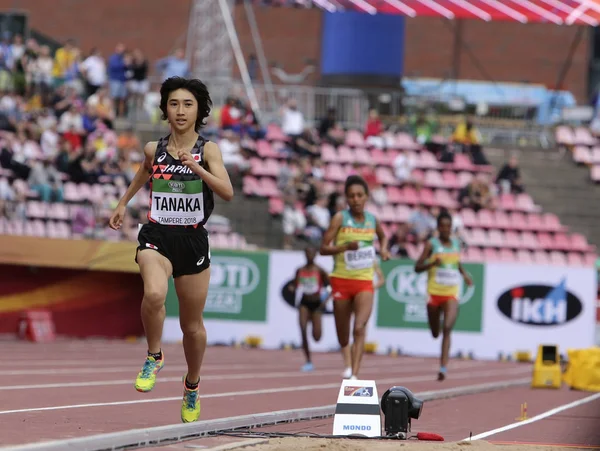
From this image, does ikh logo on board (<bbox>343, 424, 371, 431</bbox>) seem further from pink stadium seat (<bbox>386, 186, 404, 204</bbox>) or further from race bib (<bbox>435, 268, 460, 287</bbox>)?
pink stadium seat (<bbox>386, 186, 404, 204</bbox>)

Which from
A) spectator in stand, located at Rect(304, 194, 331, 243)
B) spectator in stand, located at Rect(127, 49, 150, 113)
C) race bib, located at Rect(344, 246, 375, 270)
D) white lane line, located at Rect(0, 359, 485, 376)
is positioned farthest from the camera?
spectator in stand, located at Rect(127, 49, 150, 113)

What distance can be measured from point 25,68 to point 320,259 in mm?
8306

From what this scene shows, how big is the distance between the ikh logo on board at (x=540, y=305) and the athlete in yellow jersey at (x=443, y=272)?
8.08 m

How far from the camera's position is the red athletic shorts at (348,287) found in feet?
48.9

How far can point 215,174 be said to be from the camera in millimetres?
9289

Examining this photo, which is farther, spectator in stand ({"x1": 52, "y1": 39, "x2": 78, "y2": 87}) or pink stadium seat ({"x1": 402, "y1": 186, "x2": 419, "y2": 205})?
spectator in stand ({"x1": 52, "y1": 39, "x2": 78, "y2": 87})

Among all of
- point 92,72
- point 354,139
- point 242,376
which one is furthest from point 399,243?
point 242,376

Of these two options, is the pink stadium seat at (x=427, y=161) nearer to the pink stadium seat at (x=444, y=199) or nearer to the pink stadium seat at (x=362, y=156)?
the pink stadium seat at (x=444, y=199)

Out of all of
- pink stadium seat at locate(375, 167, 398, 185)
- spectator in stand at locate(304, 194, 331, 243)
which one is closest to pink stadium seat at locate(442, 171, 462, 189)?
pink stadium seat at locate(375, 167, 398, 185)

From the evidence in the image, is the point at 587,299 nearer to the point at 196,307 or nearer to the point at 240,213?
the point at 240,213

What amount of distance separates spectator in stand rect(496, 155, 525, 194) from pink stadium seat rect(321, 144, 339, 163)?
3916mm

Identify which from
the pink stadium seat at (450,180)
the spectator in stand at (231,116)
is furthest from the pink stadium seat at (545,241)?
the spectator in stand at (231,116)

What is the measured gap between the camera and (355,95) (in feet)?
112

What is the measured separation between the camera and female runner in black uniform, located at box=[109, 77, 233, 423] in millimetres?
9250
